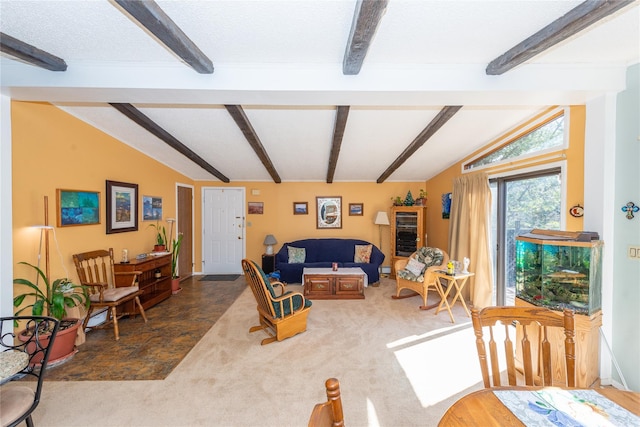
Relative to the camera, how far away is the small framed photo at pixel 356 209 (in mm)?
6340

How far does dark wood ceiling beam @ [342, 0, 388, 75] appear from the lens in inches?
54.7

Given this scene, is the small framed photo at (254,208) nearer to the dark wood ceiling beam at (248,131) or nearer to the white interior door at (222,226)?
the white interior door at (222,226)

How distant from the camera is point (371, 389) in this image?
7.34 ft

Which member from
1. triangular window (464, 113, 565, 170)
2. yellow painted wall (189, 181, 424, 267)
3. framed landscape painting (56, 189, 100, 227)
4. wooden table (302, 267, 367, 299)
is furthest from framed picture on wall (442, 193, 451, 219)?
framed landscape painting (56, 189, 100, 227)

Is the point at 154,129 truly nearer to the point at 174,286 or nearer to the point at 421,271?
the point at 174,286

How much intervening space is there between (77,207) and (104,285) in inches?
42.5

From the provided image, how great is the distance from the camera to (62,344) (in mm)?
2613

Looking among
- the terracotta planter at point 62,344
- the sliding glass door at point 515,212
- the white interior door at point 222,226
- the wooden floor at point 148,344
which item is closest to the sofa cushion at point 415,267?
the sliding glass door at point 515,212

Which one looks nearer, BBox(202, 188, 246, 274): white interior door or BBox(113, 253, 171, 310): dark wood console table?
BBox(113, 253, 171, 310): dark wood console table

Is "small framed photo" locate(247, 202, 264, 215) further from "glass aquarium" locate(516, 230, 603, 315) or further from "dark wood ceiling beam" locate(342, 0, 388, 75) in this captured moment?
"glass aquarium" locate(516, 230, 603, 315)

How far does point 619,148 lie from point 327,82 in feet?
8.50

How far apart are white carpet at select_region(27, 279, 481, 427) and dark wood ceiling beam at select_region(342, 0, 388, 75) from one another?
2652mm

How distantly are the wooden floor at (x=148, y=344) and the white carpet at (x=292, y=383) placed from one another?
12 cm

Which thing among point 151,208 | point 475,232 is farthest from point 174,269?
point 475,232
